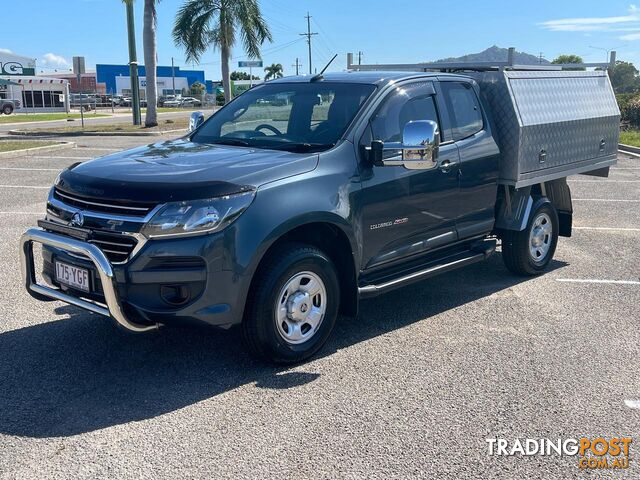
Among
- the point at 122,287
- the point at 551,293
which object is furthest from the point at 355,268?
the point at 551,293

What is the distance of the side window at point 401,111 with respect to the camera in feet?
16.8

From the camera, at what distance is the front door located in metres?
4.92

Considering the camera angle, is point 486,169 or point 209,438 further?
point 486,169

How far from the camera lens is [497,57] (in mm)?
8023

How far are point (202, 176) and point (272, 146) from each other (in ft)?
3.21

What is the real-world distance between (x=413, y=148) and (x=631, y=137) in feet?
70.1

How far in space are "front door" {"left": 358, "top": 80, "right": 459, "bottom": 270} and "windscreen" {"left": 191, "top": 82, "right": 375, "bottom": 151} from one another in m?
0.25

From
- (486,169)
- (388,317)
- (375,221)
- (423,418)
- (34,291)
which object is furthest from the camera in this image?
(486,169)

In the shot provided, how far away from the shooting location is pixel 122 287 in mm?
4020

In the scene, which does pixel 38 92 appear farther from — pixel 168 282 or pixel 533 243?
pixel 168 282

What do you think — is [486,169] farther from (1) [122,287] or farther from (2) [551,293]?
(1) [122,287]

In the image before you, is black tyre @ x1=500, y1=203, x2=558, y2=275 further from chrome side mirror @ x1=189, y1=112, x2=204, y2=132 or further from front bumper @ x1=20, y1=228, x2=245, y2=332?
front bumper @ x1=20, y1=228, x2=245, y2=332

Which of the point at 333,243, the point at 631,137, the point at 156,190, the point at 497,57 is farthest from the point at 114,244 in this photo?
the point at 631,137
